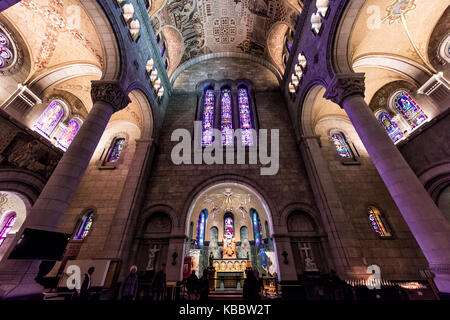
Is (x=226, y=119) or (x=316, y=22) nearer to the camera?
(x=316, y=22)

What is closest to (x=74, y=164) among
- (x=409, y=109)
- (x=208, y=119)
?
(x=208, y=119)

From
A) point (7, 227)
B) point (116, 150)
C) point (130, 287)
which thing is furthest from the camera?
point (116, 150)

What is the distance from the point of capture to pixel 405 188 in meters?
4.38

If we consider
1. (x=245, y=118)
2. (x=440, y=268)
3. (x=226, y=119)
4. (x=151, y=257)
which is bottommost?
(x=440, y=268)

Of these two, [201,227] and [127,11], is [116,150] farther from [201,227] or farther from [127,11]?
[201,227]

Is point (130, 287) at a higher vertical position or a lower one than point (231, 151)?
lower

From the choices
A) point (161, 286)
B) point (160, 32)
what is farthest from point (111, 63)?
point (161, 286)

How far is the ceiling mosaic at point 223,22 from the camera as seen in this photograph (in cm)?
1066

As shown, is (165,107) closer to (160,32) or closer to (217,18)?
(160,32)

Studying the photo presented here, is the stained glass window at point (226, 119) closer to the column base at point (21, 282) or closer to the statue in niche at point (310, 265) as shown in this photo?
the statue in niche at point (310, 265)

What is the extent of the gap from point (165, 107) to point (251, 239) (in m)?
10.8

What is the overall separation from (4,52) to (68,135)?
4.19 metres

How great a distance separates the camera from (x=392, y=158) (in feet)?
15.6

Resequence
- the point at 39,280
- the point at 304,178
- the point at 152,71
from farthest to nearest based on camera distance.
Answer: the point at 152,71, the point at 304,178, the point at 39,280
